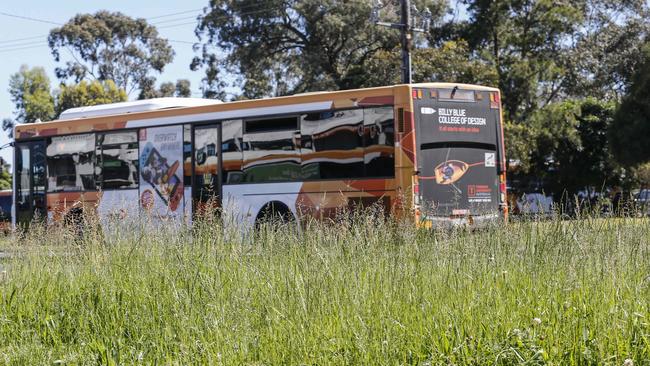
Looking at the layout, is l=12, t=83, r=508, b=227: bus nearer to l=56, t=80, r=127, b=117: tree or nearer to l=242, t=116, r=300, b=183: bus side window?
l=242, t=116, r=300, b=183: bus side window

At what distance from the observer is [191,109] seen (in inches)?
726

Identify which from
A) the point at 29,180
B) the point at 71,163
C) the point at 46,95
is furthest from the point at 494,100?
the point at 46,95

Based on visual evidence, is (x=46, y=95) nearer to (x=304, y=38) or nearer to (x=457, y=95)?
(x=304, y=38)

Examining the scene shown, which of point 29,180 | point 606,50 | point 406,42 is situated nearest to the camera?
point 29,180

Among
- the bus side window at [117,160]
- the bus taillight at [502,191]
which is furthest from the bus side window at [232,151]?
the bus taillight at [502,191]

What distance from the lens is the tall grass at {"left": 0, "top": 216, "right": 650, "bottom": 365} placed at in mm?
5719

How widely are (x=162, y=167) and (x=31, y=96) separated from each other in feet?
184

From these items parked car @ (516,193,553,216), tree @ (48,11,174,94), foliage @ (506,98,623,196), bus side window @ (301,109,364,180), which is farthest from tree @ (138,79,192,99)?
parked car @ (516,193,553,216)

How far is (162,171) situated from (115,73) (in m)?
49.9

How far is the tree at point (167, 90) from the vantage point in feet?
220

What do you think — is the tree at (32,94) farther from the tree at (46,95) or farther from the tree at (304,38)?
the tree at (304,38)

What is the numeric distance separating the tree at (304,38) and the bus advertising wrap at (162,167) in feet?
63.9

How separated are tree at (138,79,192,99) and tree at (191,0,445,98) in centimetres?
2151

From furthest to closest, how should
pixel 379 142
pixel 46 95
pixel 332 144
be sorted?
pixel 46 95 → pixel 332 144 → pixel 379 142
